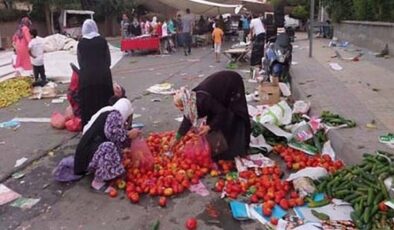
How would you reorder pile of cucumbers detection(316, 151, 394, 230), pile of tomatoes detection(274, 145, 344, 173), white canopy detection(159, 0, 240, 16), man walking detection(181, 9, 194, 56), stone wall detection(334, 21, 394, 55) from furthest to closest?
white canopy detection(159, 0, 240, 16) < man walking detection(181, 9, 194, 56) < stone wall detection(334, 21, 394, 55) < pile of tomatoes detection(274, 145, 344, 173) < pile of cucumbers detection(316, 151, 394, 230)

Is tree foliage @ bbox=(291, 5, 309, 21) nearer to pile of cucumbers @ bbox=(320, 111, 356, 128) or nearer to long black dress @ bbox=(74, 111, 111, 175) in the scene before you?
pile of cucumbers @ bbox=(320, 111, 356, 128)

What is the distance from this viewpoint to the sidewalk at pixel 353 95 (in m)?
5.53

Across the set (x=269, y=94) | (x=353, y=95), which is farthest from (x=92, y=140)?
(x=353, y=95)

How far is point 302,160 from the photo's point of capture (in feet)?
17.5

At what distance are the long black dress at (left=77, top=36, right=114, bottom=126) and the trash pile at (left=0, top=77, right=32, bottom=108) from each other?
11.7 feet

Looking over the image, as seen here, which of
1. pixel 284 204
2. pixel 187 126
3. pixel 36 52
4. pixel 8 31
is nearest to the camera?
pixel 284 204

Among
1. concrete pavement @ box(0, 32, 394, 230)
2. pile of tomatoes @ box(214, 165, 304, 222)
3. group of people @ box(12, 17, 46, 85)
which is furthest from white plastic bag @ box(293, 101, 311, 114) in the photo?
group of people @ box(12, 17, 46, 85)

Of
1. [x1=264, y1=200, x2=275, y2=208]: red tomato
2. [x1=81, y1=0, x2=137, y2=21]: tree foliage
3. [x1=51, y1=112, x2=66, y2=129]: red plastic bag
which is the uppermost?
[x1=81, y1=0, x2=137, y2=21]: tree foliage

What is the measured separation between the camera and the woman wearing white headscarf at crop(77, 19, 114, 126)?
6680 mm

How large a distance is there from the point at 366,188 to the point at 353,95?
176 inches

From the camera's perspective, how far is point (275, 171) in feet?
16.3

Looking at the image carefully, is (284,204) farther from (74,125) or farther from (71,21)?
(71,21)

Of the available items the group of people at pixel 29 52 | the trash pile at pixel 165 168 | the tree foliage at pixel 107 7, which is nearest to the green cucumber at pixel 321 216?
the trash pile at pixel 165 168

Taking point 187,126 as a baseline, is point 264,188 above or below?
below
